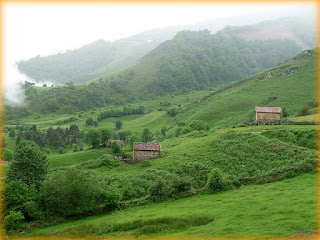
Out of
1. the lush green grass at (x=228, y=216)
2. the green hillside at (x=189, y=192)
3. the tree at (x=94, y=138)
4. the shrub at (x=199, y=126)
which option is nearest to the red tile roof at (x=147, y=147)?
the green hillside at (x=189, y=192)

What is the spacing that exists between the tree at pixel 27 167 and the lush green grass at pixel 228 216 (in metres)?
11.8

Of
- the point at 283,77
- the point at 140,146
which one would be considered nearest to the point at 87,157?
the point at 140,146

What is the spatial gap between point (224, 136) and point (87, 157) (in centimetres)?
4209

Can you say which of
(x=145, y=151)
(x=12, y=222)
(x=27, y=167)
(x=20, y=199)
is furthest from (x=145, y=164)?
(x=12, y=222)

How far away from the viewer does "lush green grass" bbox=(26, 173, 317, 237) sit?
28469mm

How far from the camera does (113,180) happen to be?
176 feet

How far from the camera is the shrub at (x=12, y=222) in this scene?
3697 centimetres

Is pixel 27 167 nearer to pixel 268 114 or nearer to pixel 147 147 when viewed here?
pixel 147 147

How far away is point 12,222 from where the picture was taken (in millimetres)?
37250

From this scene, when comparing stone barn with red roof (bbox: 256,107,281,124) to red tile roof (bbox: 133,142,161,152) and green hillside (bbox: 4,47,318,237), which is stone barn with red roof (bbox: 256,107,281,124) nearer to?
green hillside (bbox: 4,47,318,237)

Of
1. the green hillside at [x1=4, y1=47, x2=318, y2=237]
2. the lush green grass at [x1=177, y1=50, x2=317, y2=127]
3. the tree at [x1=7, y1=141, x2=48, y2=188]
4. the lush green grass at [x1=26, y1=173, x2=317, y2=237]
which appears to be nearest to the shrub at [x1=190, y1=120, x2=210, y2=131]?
the green hillside at [x1=4, y1=47, x2=318, y2=237]

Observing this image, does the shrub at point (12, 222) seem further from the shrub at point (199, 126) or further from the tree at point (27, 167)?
the shrub at point (199, 126)

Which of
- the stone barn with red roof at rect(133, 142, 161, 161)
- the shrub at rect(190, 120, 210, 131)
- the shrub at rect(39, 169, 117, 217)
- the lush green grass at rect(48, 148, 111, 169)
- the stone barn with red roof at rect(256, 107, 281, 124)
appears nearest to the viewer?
the shrub at rect(39, 169, 117, 217)

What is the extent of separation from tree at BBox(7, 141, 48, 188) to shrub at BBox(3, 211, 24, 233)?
9.07 meters
